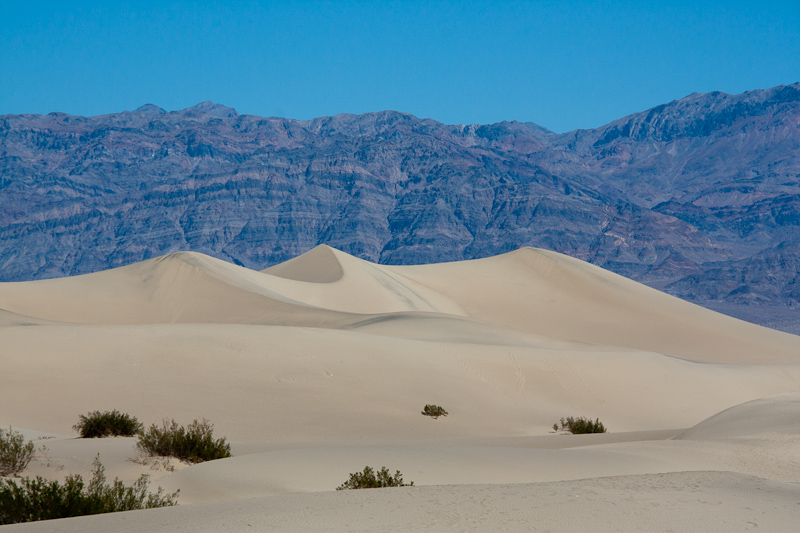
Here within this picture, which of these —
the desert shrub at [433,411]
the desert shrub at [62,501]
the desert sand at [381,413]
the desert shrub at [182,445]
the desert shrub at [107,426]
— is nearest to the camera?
the desert sand at [381,413]

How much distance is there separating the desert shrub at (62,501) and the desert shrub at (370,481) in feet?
5.15

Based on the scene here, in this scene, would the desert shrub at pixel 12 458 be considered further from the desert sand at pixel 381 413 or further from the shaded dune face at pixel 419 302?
the shaded dune face at pixel 419 302

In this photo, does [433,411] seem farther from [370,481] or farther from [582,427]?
[370,481]

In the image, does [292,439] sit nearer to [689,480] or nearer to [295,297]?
[689,480]

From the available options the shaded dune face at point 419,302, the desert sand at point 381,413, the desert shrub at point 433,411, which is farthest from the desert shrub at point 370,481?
the shaded dune face at point 419,302

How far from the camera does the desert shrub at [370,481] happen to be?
714 cm

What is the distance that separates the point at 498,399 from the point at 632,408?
181 inches

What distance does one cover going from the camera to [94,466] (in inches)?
315

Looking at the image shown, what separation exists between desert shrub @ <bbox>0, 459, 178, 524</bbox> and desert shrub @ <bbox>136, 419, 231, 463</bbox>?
6.41ft

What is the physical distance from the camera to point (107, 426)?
1121cm

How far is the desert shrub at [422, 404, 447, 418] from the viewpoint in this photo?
640 inches

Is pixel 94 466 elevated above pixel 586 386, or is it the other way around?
pixel 586 386

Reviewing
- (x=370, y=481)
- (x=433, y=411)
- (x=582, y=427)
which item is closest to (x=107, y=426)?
(x=370, y=481)

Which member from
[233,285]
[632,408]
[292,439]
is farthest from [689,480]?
[233,285]
